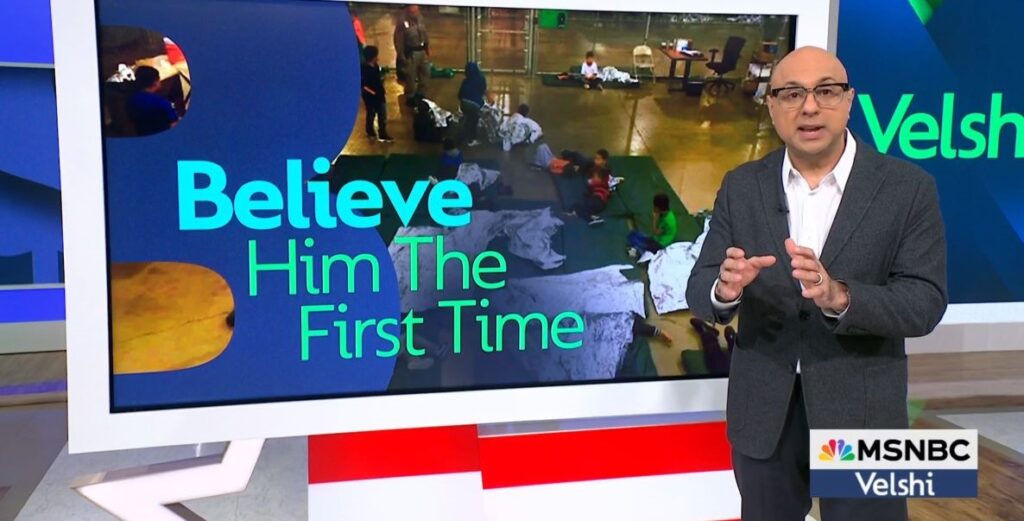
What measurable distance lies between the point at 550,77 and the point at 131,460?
2.60 meters

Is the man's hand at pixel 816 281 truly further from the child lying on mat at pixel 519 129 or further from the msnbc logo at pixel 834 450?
the child lying on mat at pixel 519 129

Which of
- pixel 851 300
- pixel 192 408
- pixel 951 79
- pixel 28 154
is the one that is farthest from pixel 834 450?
pixel 28 154

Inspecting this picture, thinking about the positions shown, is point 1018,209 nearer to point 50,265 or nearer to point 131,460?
point 131,460

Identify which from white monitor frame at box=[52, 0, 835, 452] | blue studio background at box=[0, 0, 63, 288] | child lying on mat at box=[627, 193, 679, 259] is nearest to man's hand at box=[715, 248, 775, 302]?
child lying on mat at box=[627, 193, 679, 259]

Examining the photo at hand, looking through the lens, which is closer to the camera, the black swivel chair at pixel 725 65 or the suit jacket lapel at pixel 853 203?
the suit jacket lapel at pixel 853 203

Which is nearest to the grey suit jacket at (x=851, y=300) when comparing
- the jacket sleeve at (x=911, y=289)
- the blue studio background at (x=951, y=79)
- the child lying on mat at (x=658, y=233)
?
the jacket sleeve at (x=911, y=289)

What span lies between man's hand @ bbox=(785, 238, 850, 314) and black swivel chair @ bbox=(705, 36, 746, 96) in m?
0.77

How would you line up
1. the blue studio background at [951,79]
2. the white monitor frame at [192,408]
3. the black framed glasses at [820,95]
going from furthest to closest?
the blue studio background at [951,79], the white monitor frame at [192,408], the black framed glasses at [820,95]

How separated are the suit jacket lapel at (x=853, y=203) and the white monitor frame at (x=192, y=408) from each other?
0.68 m

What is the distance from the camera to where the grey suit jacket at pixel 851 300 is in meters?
1.38

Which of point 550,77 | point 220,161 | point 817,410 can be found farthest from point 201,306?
point 817,410

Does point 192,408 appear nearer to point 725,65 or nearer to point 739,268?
point 739,268

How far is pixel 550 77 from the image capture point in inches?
73.8

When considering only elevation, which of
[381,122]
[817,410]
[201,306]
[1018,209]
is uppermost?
[381,122]
